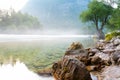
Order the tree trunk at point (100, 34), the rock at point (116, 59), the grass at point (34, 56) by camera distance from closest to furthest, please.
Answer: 1. the rock at point (116, 59)
2. the grass at point (34, 56)
3. the tree trunk at point (100, 34)

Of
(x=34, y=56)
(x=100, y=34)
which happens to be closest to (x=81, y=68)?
(x=34, y=56)

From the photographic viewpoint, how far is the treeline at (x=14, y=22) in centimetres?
12238

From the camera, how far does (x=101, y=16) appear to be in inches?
2472

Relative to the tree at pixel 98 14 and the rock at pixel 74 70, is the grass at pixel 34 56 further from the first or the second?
the tree at pixel 98 14

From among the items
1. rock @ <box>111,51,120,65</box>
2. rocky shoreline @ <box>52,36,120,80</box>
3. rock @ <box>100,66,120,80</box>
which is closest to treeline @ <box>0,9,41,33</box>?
rocky shoreline @ <box>52,36,120,80</box>

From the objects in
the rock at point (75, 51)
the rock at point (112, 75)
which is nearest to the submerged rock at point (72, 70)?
the rock at point (112, 75)

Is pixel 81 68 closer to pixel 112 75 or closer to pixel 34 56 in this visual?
pixel 112 75

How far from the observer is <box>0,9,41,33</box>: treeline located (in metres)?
122

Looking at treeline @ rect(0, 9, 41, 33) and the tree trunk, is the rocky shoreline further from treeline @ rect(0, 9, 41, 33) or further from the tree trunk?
treeline @ rect(0, 9, 41, 33)

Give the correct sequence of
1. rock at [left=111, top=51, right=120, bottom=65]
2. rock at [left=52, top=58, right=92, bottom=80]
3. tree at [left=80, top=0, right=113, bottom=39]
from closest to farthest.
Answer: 1. rock at [left=52, top=58, right=92, bottom=80]
2. rock at [left=111, top=51, right=120, bottom=65]
3. tree at [left=80, top=0, right=113, bottom=39]

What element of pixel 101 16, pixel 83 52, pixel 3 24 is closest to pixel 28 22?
pixel 3 24

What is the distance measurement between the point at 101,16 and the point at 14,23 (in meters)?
76.3

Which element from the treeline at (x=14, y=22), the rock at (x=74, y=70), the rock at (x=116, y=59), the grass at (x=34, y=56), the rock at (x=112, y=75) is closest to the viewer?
the rock at (x=74, y=70)

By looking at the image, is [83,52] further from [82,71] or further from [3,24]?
[3,24]
